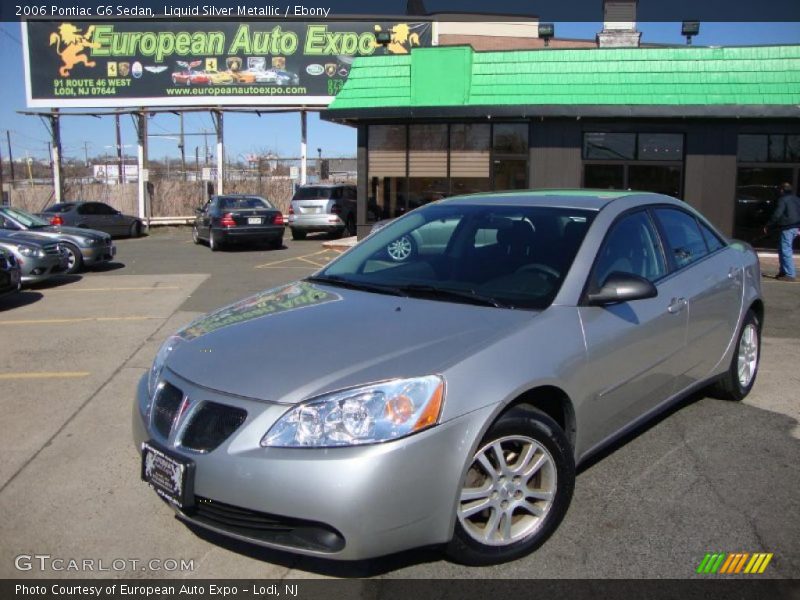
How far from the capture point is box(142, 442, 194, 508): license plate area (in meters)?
2.90

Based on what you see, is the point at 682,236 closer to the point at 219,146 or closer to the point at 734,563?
the point at 734,563

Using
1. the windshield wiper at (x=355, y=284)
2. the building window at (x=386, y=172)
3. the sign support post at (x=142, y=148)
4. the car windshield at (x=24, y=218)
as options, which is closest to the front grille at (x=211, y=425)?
the windshield wiper at (x=355, y=284)

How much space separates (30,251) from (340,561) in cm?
1069

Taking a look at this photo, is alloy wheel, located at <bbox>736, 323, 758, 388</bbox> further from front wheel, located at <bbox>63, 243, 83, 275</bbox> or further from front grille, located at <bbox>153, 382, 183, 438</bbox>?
front wheel, located at <bbox>63, 243, 83, 275</bbox>

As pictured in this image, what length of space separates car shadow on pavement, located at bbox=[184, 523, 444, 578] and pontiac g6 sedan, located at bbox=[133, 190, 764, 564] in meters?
0.12

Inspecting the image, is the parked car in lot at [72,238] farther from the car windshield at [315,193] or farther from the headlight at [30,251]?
the car windshield at [315,193]

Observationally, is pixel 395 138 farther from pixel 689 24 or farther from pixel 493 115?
pixel 689 24

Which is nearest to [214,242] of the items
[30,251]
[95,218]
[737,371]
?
[30,251]

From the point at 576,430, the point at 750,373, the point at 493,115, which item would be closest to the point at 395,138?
the point at 493,115

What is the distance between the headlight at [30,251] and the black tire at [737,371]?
34.7 feet

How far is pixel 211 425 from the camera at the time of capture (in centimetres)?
295

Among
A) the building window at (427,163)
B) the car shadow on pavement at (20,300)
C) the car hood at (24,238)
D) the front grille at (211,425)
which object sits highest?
the building window at (427,163)

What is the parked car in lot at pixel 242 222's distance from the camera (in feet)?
60.0

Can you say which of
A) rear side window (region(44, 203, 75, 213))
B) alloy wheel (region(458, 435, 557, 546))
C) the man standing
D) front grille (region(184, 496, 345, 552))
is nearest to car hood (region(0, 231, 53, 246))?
front grille (region(184, 496, 345, 552))
